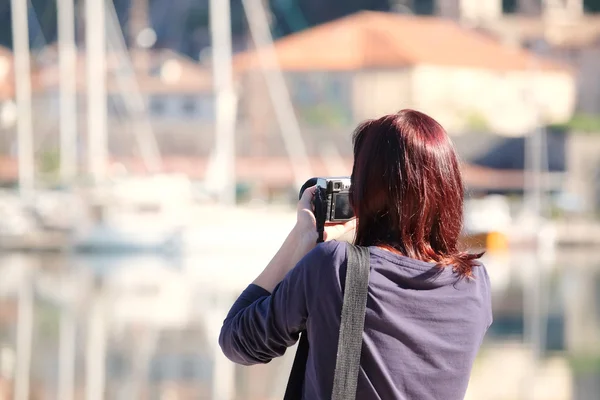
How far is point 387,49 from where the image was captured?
55.5 meters

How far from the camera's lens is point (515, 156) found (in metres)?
48.9

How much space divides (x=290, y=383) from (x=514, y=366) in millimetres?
9921

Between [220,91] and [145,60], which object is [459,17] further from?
[220,91]

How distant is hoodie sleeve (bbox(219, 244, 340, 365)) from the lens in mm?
2355

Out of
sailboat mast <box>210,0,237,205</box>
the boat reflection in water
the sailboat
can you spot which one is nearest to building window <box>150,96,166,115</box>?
sailboat mast <box>210,0,237,205</box>

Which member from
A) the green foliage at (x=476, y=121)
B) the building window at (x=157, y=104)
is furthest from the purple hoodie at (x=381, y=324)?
the building window at (x=157, y=104)

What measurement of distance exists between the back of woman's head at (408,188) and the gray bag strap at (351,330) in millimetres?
129

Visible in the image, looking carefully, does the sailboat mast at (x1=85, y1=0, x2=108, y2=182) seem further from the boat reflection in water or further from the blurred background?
the boat reflection in water

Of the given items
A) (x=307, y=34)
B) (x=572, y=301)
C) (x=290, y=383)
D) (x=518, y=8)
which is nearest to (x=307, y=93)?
(x=307, y=34)

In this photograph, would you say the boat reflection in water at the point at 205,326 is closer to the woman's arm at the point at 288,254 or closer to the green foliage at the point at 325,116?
the woman's arm at the point at 288,254

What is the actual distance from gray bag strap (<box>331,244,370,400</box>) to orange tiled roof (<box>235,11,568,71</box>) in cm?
5154

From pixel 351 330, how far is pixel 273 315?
0.15 metres

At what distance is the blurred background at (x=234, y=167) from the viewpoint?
13.0 metres

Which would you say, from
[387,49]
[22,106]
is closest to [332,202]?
[22,106]
